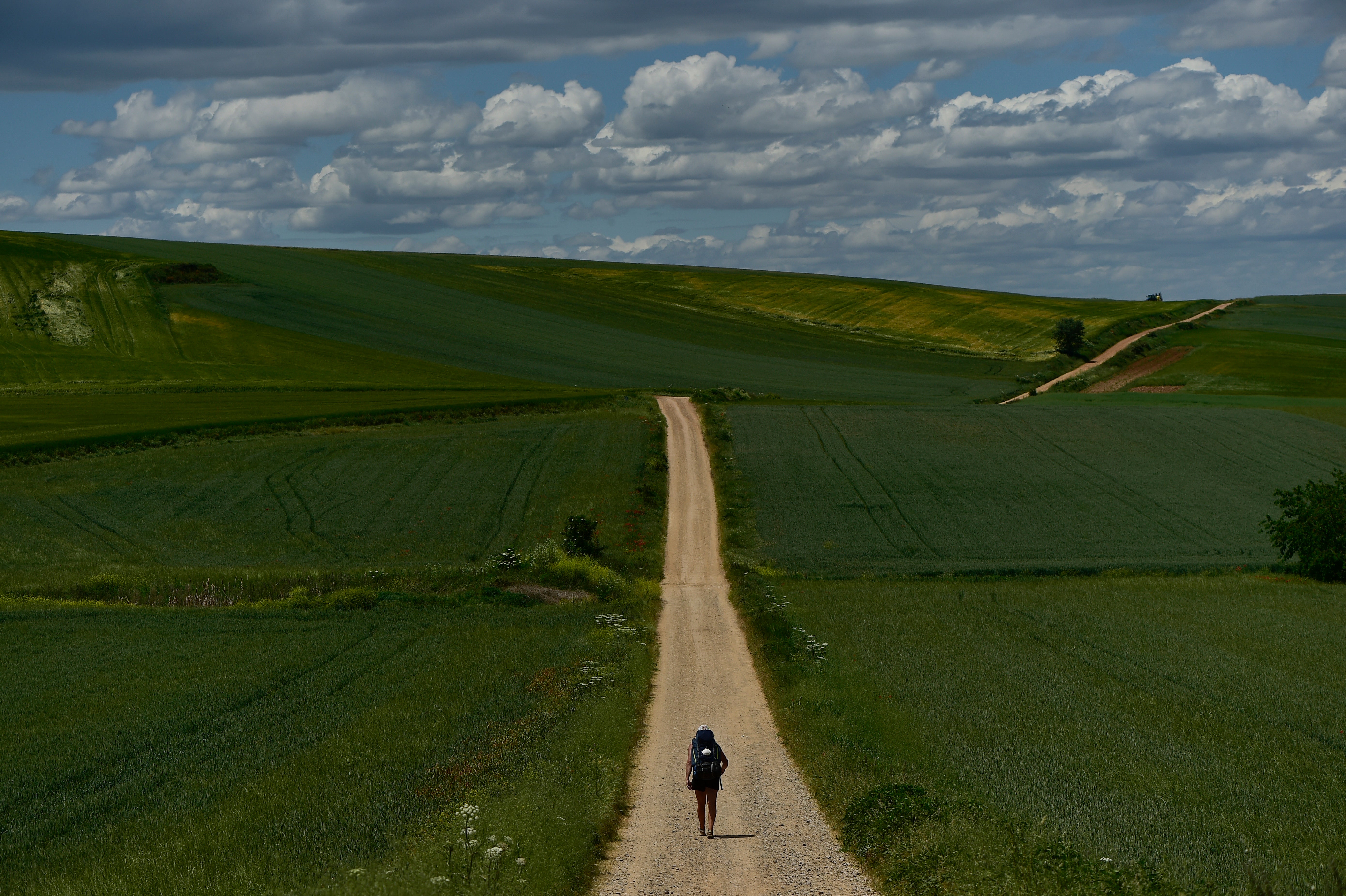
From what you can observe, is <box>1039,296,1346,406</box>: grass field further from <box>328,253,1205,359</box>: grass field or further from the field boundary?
<box>328,253,1205,359</box>: grass field

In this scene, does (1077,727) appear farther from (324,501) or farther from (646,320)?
(646,320)

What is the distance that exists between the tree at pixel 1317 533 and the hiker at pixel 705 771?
113 feet

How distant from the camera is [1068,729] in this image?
2098 centimetres

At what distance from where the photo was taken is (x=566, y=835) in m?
15.1

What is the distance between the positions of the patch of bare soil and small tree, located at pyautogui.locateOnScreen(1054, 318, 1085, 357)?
790 cm

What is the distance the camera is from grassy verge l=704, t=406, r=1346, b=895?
46.2 ft

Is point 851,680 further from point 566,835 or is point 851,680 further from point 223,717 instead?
point 223,717

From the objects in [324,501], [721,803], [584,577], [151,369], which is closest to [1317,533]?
[584,577]

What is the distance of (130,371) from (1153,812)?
79201 mm

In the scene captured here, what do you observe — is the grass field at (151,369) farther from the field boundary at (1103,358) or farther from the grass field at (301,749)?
the field boundary at (1103,358)

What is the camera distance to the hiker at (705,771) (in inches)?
648

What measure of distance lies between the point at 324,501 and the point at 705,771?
1499 inches

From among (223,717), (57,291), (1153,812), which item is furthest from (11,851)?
(57,291)

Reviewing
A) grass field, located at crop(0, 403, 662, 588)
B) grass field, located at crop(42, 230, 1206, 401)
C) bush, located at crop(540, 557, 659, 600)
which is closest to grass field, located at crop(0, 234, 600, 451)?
grass field, located at crop(42, 230, 1206, 401)
